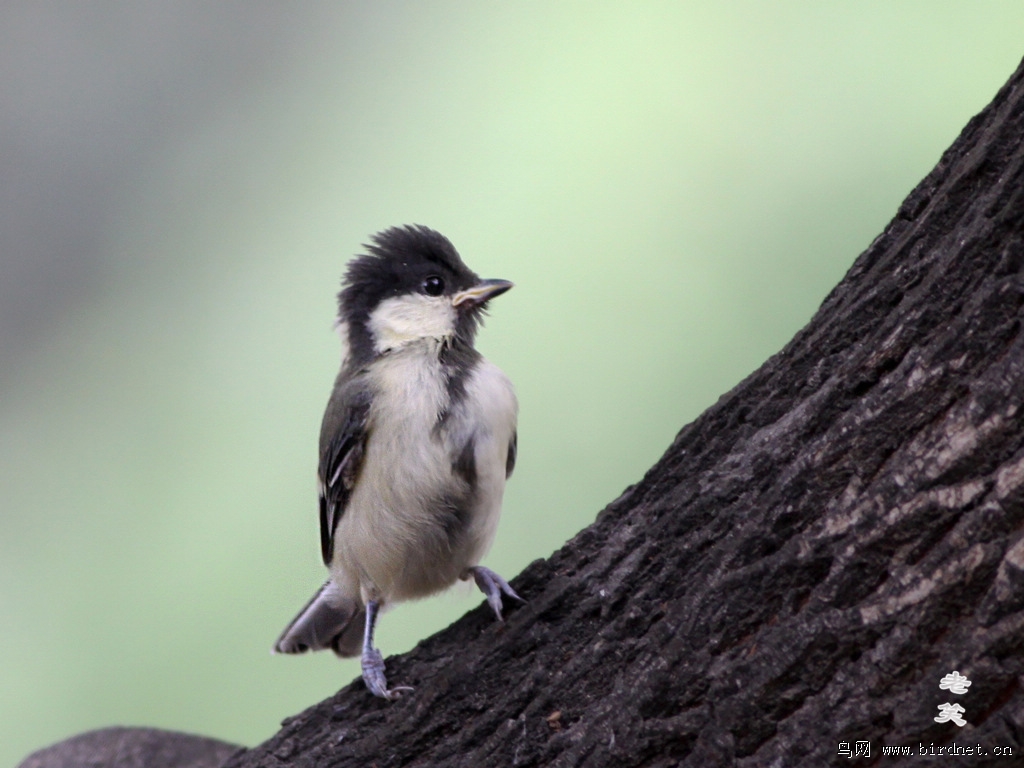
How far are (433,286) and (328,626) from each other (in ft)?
3.09

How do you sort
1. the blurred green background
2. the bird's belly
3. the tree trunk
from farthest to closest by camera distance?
the blurred green background < the bird's belly < the tree trunk

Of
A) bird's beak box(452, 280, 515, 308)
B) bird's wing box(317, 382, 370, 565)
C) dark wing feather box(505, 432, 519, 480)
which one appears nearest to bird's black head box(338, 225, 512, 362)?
bird's beak box(452, 280, 515, 308)

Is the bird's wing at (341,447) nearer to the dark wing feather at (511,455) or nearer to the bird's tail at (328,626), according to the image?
the bird's tail at (328,626)

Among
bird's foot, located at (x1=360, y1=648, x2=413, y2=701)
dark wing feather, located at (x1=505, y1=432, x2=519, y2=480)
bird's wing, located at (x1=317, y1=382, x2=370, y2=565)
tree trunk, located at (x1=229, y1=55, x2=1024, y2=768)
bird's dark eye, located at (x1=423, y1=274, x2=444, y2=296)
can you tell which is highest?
bird's dark eye, located at (x1=423, y1=274, x2=444, y2=296)

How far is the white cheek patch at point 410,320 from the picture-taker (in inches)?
103

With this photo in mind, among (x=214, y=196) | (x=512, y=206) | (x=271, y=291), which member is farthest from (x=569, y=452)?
(x=214, y=196)

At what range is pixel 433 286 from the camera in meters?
2.73

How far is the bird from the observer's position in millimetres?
2381

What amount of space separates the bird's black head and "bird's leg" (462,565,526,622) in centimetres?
65

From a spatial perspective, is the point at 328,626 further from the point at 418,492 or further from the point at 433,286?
the point at 433,286

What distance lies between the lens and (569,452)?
13.2 feet

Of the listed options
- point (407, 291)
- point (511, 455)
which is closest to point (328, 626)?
point (511, 455)

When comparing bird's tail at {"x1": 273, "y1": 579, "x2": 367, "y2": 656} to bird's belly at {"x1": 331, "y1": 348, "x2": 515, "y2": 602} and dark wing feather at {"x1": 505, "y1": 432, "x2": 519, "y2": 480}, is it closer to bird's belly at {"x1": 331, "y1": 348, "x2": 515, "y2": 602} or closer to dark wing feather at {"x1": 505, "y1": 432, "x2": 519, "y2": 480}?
bird's belly at {"x1": 331, "y1": 348, "x2": 515, "y2": 602}

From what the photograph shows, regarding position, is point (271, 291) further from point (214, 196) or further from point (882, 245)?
point (882, 245)
